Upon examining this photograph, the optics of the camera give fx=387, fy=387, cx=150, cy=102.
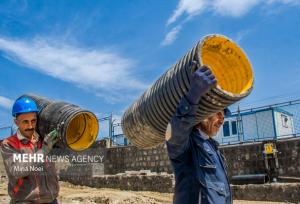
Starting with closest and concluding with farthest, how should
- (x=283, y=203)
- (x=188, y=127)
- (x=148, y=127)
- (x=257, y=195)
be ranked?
(x=188, y=127)
(x=148, y=127)
(x=283, y=203)
(x=257, y=195)

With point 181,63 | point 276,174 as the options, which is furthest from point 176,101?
point 276,174

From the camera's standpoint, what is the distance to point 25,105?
3535 mm

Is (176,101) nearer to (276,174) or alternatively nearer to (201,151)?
(201,151)

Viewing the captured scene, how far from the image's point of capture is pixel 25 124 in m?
3.50

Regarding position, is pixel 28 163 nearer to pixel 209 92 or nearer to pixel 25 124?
pixel 25 124

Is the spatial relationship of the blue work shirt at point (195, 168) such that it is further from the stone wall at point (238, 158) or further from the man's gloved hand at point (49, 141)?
the stone wall at point (238, 158)

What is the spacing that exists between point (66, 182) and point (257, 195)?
8239mm

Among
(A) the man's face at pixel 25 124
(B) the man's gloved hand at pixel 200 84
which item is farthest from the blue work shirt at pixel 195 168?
(A) the man's face at pixel 25 124

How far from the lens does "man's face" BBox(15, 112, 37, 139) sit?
350 centimetres

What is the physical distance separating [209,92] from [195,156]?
16.2 inches

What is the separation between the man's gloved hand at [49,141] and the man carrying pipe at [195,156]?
1502 millimetres

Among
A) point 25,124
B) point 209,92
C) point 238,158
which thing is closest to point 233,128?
point 238,158

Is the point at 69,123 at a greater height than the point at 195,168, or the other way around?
the point at 69,123

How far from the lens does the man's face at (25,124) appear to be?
3.50m
